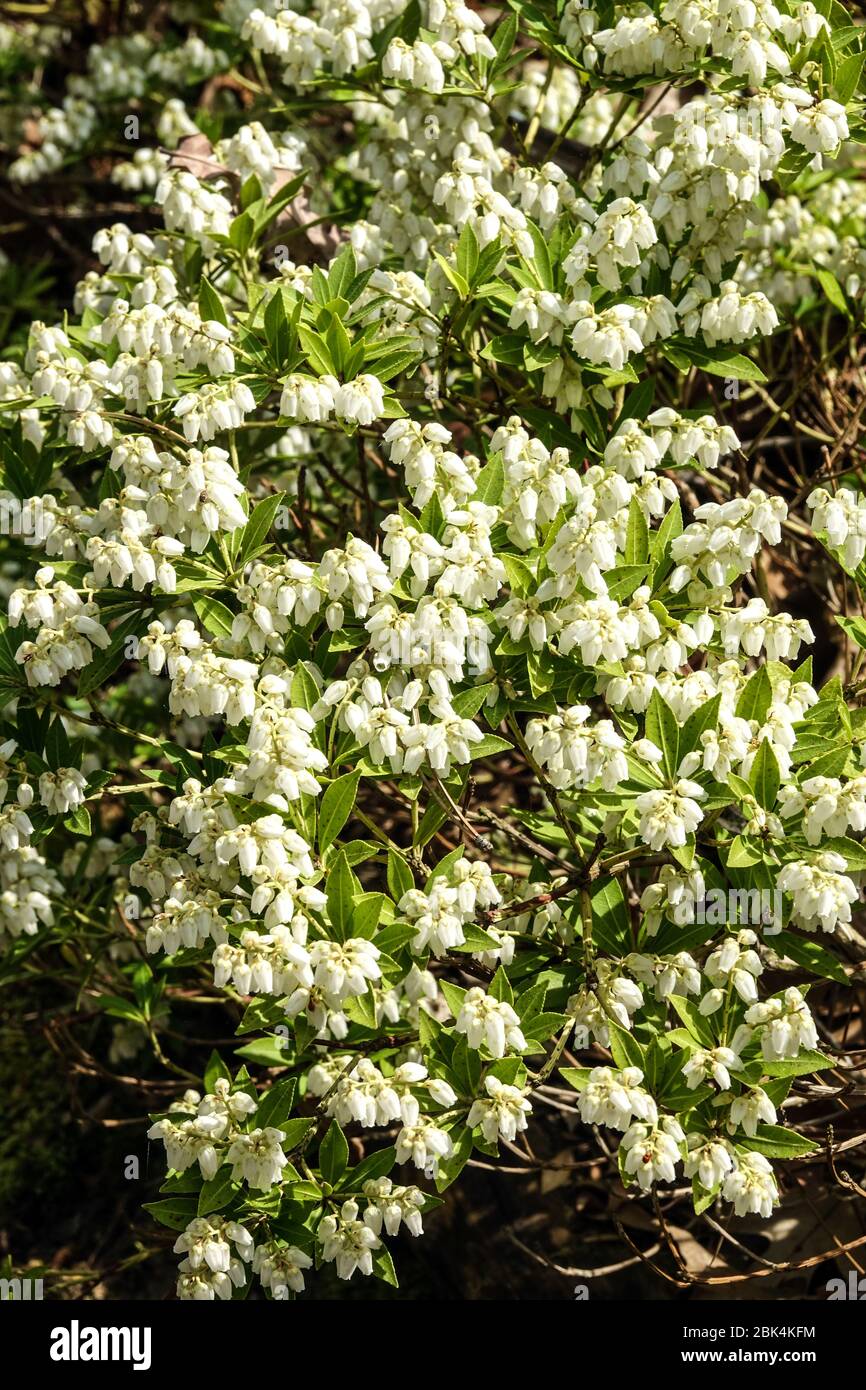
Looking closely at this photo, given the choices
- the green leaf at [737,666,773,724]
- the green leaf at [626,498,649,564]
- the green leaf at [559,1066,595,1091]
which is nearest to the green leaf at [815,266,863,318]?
the green leaf at [626,498,649,564]

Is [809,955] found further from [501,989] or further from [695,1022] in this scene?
[501,989]

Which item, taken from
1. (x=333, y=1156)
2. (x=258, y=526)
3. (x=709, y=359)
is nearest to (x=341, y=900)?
(x=333, y=1156)

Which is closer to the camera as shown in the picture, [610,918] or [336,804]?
[336,804]

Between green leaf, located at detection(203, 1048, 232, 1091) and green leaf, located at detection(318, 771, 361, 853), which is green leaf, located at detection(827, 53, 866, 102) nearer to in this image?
green leaf, located at detection(318, 771, 361, 853)

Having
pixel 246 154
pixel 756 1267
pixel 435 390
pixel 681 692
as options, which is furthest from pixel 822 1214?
pixel 246 154

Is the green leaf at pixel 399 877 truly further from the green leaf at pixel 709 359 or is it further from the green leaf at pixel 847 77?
the green leaf at pixel 847 77
